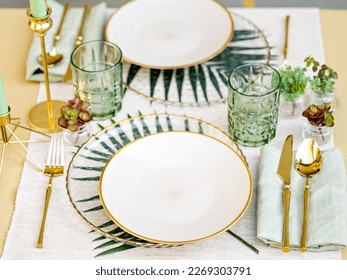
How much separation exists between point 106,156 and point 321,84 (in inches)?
19.3

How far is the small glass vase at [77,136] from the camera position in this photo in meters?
1.48

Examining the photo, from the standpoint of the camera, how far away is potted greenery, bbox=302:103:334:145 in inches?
56.0

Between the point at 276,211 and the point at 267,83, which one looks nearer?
the point at 276,211

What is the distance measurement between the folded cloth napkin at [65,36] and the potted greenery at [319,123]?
0.59 meters

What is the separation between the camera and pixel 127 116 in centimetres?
156

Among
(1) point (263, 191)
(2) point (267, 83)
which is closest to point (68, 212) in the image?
(1) point (263, 191)

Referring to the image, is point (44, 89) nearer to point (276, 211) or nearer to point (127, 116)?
point (127, 116)

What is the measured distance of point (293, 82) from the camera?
58.9 inches

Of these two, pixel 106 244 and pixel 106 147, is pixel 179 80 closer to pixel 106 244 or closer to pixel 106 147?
pixel 106 147

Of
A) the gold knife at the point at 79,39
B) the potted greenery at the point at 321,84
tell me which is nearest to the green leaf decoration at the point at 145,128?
the gold knife at the point at 79,39

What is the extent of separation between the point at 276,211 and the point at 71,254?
384mm

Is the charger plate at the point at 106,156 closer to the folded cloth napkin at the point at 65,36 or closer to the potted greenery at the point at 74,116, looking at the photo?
the potted greenery at the point at 74,116

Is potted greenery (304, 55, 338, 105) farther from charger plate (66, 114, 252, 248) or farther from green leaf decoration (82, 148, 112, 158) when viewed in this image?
green leaf decoration (82, 148, 112, 158)
